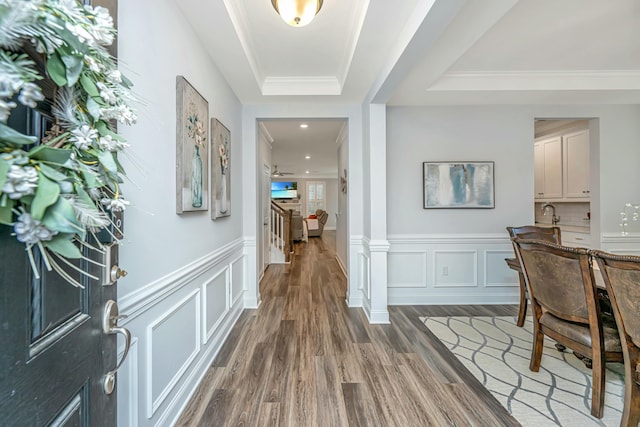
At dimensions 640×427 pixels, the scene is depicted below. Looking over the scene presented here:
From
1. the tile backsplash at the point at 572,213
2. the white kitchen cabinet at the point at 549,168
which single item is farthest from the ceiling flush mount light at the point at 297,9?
the tile backsplash at the point at 572,213

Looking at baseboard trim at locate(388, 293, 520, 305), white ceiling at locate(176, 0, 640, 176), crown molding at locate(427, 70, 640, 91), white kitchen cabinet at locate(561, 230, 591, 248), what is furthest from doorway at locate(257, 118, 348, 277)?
white kitchen cabinet at locate(561, 230, 591, 248)

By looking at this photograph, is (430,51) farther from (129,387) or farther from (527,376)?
(129,387)

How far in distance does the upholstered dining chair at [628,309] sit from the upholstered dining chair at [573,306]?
14cm

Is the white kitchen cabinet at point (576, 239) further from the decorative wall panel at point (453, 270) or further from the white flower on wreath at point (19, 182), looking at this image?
the white flower on wreath at point (19, 182)

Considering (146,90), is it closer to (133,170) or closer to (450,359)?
(133,170)

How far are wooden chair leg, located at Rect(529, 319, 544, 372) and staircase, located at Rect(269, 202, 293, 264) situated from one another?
448 centimetres

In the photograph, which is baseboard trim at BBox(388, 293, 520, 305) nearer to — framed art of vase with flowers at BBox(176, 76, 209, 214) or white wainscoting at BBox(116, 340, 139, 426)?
framed art of vase with flowers at BBox(176, 76, 209, 214)

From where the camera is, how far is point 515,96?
124 inches

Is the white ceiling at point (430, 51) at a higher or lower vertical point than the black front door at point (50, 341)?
higher

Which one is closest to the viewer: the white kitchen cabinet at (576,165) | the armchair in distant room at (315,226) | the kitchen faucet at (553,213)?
the white kitchen cabinet at (576,165)

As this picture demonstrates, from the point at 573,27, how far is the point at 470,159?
1488 mm

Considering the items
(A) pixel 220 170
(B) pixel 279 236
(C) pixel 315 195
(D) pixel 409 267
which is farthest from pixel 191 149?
(C) pixel 315 195

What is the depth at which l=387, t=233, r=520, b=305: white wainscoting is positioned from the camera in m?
3.41

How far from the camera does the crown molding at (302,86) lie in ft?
9.68
